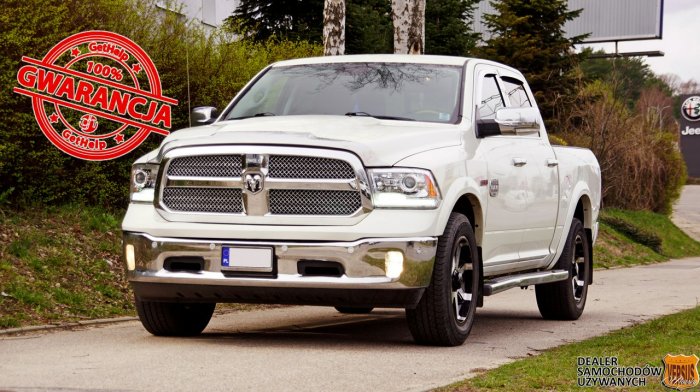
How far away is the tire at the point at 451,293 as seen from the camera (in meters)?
8.83

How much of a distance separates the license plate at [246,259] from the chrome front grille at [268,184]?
8.1 inches

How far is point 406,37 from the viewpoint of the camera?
18250 mm

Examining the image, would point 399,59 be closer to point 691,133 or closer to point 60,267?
point 60,267

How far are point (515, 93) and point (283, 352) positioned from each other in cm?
400

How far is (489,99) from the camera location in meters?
10.8

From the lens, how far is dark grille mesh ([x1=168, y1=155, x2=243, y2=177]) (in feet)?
29.0

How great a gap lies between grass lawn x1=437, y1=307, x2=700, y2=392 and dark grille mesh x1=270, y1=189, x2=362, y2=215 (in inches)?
58.1

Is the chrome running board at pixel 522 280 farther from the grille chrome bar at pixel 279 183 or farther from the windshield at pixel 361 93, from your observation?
the grille chrome bar at pixel 279 183

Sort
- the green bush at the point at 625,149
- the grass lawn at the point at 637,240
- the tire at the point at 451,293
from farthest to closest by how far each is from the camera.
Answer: the green bush at the point at 625,149 < the grass lawn at the point at 637,240 < the tire at the point at 451,293

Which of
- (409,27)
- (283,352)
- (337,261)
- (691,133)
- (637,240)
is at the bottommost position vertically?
(691,133)

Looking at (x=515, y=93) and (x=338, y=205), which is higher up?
(x=515, y=93)

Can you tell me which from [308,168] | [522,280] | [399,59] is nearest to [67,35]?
[399,59]
